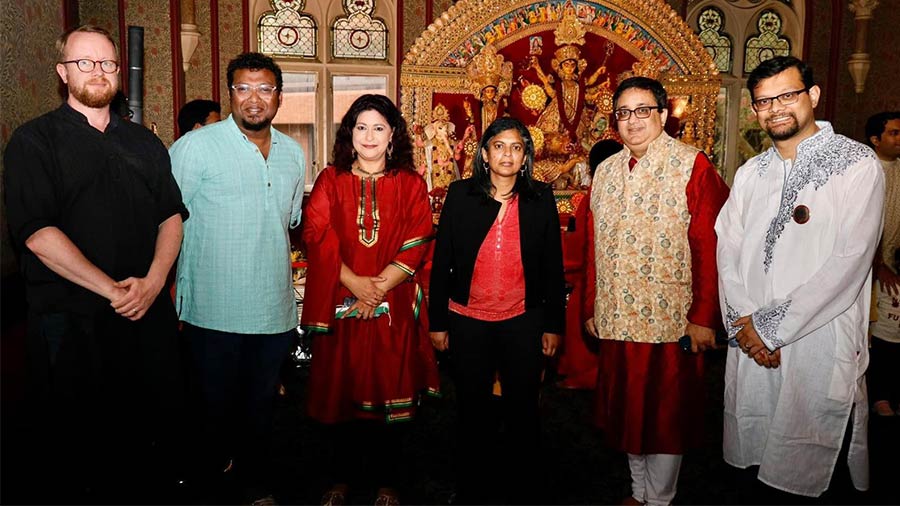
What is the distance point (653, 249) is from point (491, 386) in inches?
30.5

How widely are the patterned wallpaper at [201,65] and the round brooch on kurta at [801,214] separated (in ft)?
16.9

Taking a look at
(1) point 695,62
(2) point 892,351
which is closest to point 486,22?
(1) point 695,62

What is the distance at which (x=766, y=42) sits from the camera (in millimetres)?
7164

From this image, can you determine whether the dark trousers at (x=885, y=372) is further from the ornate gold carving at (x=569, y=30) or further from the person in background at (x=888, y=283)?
the ornate gold carving at (x=569, y=30)

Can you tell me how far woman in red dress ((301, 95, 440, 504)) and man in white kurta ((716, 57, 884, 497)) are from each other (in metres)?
1.12

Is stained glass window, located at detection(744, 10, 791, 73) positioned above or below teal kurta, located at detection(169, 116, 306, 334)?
above

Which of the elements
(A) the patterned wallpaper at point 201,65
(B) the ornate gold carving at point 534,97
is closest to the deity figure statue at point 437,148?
(B) the ornate gold carving at point 534,97

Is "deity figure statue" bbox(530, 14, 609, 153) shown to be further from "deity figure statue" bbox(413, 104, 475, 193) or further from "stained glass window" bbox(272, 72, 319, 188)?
"stained glass window" bbox(272, 72, 319, 188)

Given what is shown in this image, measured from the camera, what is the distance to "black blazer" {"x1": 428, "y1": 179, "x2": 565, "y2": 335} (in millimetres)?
2541

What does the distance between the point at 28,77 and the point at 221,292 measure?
4.99 feet

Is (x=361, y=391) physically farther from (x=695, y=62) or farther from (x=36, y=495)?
(x=695, y=62)

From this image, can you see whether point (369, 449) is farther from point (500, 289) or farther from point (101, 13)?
point (101, 13)

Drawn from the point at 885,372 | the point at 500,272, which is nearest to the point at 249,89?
the point at 500,272

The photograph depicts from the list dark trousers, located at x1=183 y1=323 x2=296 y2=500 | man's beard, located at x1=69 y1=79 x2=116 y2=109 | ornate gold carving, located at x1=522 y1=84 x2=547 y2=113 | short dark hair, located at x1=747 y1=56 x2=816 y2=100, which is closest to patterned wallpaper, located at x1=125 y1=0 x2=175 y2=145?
ornate gold carving, located at x1=522 y1=84 x2=547 y2=113
